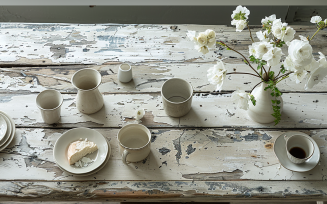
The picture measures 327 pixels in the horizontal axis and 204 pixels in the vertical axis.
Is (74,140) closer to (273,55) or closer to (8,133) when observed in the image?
(8,133)

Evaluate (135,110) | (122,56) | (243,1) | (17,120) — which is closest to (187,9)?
(243,1)

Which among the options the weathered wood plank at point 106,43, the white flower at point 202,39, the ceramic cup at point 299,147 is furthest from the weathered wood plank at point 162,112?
the white flower at point 202,39

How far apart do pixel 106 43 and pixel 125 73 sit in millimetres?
291

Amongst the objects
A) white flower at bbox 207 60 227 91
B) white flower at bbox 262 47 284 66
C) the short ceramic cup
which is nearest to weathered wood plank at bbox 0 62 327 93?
the short ceramic cup

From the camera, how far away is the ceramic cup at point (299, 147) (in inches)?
37.2

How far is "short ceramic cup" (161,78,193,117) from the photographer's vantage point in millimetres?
1045

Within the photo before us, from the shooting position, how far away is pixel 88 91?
40.6 inches

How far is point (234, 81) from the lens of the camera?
124 cm

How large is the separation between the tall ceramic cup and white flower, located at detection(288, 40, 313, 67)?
650 millimetres

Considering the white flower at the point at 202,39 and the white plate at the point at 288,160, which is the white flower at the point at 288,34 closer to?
the white flower at the point at 202,39

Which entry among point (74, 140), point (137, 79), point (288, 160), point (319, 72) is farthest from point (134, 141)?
point (319, 72)

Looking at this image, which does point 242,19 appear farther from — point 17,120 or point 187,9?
point 187,9

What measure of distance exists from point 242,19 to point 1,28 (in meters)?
1.21

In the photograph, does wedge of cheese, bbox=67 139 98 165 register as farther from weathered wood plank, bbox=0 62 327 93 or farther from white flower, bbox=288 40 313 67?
white flower, bbox=288 40 313 67
